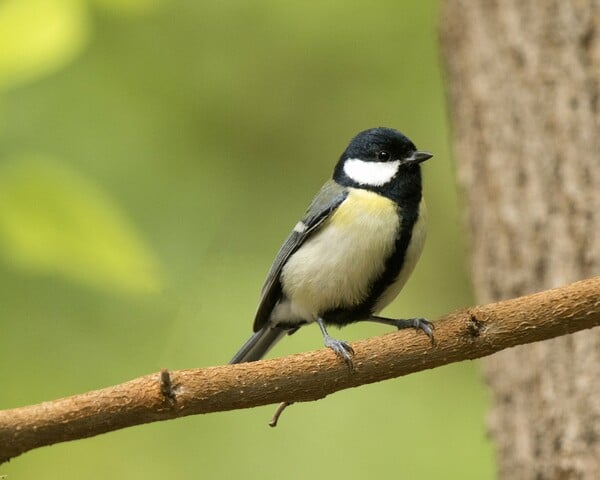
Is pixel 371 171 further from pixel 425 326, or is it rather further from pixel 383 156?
pixel 425 326

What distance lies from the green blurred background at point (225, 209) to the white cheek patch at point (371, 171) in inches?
31.9

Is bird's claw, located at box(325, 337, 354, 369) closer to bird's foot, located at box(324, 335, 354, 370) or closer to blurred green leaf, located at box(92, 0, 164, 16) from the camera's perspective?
bird's foot, located at box(324, 335, 354, 370)

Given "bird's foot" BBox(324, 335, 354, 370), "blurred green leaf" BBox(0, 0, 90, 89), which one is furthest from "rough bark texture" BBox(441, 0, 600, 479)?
"blurred green leaf" BBox(0, 0, 90, 89)

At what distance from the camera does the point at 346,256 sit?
2.62 m

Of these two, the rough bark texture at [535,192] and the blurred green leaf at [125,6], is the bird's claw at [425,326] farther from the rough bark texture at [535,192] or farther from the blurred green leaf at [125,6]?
the blurred green leaf at [125,6]

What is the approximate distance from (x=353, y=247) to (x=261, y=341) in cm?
55

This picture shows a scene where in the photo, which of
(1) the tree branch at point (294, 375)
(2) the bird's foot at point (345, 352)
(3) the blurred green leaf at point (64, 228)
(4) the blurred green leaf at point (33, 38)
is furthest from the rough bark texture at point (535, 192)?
(4) the blurred green leaf at point (33, 38)

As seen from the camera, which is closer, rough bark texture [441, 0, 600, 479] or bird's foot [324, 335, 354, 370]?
bird's foot [324, 335, 354, 370]

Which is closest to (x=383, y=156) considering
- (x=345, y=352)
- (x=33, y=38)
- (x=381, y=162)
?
(x=381, y=162)

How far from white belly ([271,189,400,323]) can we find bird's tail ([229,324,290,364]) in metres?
0.19

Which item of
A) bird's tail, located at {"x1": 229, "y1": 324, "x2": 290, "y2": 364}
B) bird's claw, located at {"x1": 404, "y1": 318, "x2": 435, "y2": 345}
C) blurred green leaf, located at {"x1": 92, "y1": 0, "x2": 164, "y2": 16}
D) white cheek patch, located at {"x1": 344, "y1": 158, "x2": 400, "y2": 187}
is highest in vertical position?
blurred green leaf, located at {"x1": 92, "y1": 0, "x2": 164, "y2": 16}

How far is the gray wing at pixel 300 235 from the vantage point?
109 inches

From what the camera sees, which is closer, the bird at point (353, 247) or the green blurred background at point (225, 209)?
the bird at point (353, 247)

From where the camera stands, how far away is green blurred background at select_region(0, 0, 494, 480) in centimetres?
344
